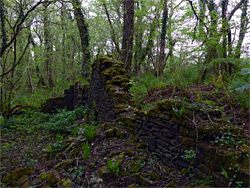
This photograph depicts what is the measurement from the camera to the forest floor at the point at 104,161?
2918 mm

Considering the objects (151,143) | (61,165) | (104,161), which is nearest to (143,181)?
(151,143)

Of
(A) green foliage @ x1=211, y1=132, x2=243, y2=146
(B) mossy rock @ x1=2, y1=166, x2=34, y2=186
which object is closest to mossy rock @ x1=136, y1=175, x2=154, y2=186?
(A) green foliage @ x1=211, y1=132, x2=243, y2=146

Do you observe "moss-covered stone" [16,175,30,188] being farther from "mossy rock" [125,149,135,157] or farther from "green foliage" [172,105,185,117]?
"green foliage" [172,105,185,117]

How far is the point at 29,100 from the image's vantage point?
9266 mm

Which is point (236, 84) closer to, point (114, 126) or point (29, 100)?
point (114, 126)

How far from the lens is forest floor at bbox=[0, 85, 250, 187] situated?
2918 millimetres

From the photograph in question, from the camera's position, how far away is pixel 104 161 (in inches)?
142

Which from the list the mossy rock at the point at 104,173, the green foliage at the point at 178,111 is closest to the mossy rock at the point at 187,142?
the green foliage at the point at 178,111

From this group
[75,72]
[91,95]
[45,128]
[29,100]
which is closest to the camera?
[45,128]

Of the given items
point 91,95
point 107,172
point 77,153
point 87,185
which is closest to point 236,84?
point 107,172

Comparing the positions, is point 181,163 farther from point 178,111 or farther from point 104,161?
point 104,161

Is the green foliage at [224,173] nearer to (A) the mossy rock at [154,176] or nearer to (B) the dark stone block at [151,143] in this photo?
(A) the mossy rock at [154,176]

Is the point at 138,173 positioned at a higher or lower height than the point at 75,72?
lower

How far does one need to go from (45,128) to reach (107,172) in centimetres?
429
